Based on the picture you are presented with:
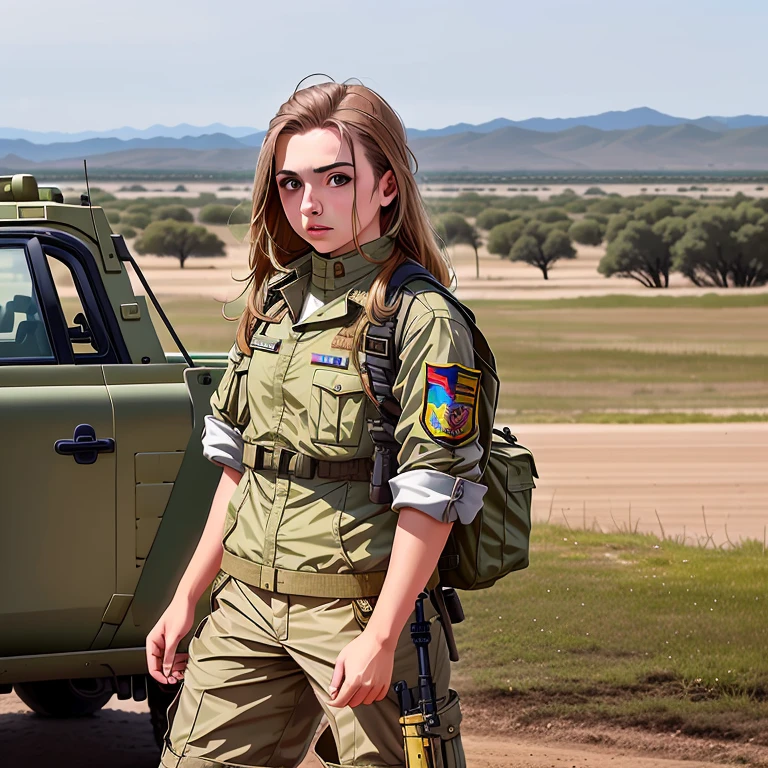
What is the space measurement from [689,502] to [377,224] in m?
12.1

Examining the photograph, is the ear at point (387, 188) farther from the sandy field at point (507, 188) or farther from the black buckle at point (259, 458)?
the sandy field at point (507, 188)

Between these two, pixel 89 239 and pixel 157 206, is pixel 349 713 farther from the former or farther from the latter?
pixel 157 206

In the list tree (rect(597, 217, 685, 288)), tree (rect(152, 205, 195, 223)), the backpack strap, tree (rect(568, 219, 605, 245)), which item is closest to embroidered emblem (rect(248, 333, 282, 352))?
the backpack strap

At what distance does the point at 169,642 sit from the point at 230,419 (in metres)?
0.49

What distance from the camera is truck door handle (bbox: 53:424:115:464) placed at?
13.4 ft

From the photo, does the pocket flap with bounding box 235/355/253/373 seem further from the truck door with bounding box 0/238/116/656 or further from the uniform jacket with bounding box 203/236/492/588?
the truck door with bounding box 0/238/116/656

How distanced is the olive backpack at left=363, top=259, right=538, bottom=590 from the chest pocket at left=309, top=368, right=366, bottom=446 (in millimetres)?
29

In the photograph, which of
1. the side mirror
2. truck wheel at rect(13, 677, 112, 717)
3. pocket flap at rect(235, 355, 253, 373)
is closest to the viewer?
pocket flap at rect(235, 355, 253, 373)

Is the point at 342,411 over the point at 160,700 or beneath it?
over

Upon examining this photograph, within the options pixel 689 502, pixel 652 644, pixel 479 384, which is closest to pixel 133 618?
pixel 479 384

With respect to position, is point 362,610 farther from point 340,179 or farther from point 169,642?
point 340,179

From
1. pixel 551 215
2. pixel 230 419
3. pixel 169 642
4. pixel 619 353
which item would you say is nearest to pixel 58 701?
pixel 169 642

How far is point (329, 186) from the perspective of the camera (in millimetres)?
2906

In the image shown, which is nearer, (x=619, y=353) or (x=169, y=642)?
(x=169, y=642)
